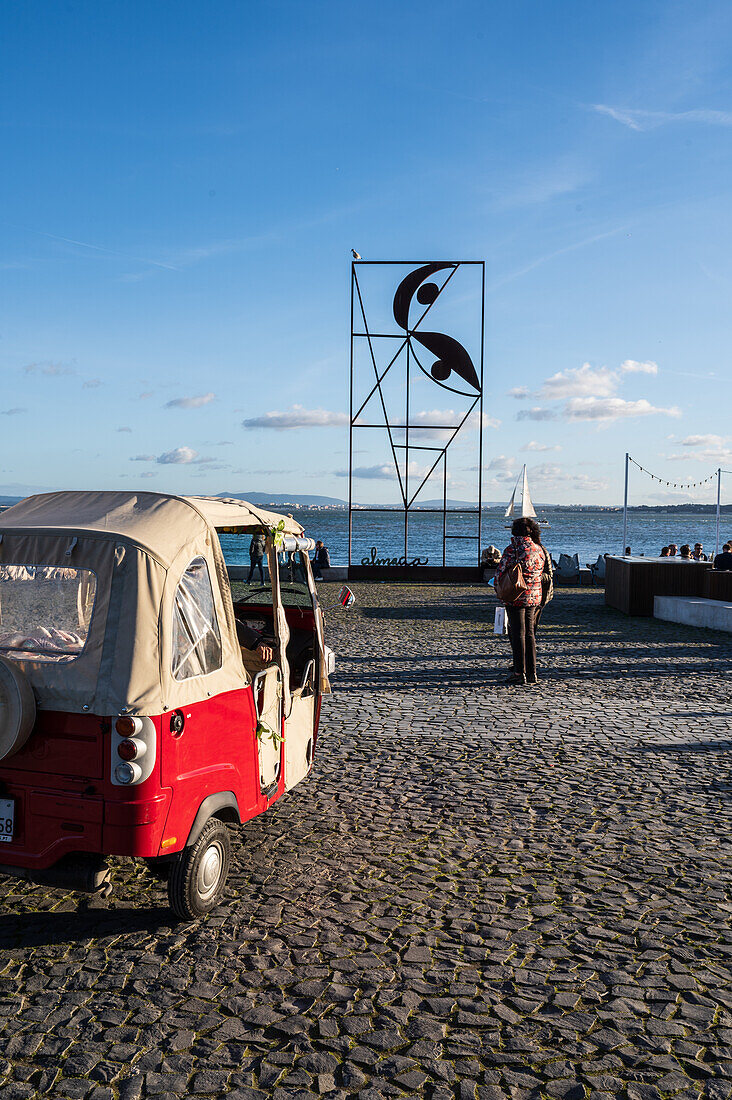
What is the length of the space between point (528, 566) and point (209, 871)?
6.55 m

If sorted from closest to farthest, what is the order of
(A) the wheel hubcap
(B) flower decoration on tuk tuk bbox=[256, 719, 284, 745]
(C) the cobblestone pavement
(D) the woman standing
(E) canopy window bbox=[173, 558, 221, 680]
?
1. (C) the cobblestone pavement
2. (E) canopy window bbox=[173, 558, 221, 680]
3. (A) the wheel hubcap
4. (B) flower decoration on tuk tuk bbox=[256, 719, 284, 745]
5. (D) the woman standing

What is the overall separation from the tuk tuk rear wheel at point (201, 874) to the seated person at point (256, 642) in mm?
1102

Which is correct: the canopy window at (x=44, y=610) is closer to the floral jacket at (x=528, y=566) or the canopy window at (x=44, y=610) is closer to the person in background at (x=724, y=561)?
the floral jacket at (x=528, y=566)

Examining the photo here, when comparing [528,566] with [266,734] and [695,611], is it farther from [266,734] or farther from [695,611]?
[695,611]

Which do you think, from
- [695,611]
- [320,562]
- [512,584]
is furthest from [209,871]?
[320,562]

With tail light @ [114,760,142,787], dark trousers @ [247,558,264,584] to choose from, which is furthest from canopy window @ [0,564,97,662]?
dark trousers @ [247,558,264,584]

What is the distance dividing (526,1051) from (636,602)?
52.6ft

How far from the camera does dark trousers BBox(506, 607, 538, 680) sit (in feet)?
33.6

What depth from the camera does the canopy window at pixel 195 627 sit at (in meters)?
4.04

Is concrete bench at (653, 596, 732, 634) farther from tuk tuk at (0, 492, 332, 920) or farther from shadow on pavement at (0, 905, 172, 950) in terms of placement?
shadow on pavement at (0, 905, 172, 950)

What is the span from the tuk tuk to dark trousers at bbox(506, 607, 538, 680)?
6087mm

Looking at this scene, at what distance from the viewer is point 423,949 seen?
4.00 meters

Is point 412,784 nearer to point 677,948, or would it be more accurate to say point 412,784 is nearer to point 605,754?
point 605,754

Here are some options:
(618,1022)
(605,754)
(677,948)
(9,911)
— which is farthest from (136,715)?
(605,754)
